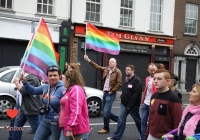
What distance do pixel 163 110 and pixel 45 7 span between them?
1510 centimetres

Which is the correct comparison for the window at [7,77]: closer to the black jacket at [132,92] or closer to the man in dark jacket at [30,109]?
the man in dark jacket at [30,109]

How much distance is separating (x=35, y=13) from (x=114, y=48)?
31.4 ft

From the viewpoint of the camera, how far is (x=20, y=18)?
669 inches

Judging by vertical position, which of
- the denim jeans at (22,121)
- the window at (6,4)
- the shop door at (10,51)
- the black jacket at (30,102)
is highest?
the window at (6,4)

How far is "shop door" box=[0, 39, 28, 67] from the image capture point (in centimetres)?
1678

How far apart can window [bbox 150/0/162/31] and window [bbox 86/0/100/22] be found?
166 inches

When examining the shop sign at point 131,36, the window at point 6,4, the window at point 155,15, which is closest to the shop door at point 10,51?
the window at point 6,4

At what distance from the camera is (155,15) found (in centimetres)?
2183

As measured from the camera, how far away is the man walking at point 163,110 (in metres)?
4.03

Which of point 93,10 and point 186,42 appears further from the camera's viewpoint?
point 186,42

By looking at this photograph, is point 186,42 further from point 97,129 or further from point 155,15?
point 97,129

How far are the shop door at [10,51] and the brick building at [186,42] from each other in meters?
11.0

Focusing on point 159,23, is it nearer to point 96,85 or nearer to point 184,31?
point 184,31

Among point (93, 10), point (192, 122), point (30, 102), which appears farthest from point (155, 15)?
point (192, 122)
